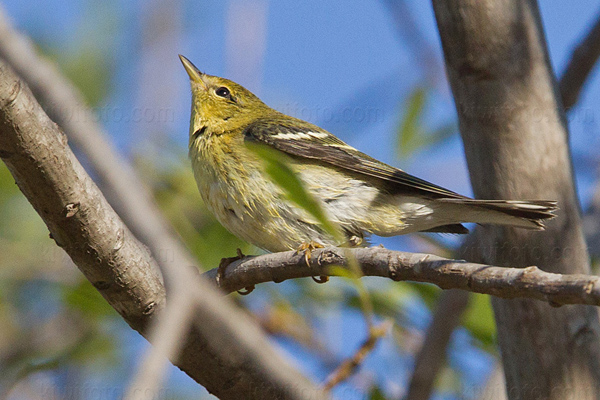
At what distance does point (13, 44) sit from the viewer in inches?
64.1

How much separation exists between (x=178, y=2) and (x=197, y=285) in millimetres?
4483

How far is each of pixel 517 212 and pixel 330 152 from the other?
171cm

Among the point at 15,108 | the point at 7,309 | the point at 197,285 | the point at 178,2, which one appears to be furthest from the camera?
the point at 178,2

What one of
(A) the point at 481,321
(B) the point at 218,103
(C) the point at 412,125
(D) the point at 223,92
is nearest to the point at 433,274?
(A) the point at 481,321

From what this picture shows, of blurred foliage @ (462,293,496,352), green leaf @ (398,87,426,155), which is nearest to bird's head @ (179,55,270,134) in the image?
green leaf @ (398,87,426,155)

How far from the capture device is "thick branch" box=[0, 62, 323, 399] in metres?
2.28

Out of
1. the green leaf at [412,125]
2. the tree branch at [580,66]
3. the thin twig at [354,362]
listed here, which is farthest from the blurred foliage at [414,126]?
the thin twig at [354,362]

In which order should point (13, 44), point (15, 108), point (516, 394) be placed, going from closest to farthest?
point (13, 44)
point (15, 108)
point (516, 394)

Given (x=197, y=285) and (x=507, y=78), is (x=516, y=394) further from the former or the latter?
(x=197, y=285)

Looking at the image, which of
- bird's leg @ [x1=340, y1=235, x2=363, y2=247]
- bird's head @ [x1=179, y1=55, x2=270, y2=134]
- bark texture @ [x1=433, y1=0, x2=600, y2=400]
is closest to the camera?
bark texture @ [x1=433, y1=0, x2=600, y2=400]

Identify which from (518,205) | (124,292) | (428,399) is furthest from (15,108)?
(428,399)

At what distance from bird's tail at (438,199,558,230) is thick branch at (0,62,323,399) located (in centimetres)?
140

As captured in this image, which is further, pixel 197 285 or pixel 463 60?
pixel 463 60

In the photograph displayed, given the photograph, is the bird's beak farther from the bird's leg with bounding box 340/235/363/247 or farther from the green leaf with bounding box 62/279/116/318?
the green leaf with bounding box 62/279/116/318
